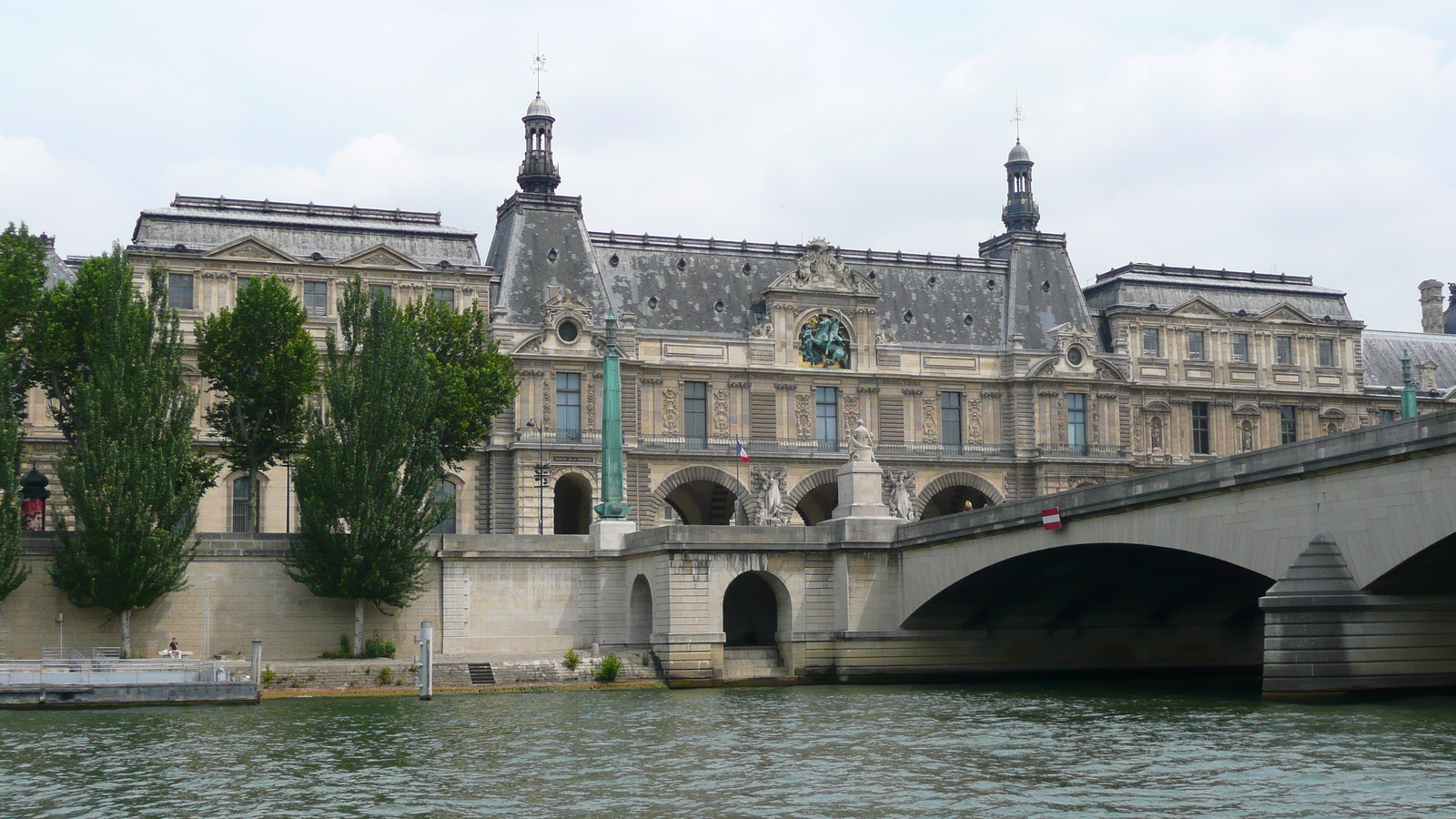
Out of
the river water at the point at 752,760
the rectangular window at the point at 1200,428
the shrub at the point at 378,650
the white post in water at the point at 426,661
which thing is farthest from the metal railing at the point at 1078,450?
the white post in water at the point at 426,661

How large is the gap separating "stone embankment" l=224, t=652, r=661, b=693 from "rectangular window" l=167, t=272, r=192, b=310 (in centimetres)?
2210

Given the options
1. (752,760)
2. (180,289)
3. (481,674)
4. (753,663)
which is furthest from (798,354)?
(752,760)

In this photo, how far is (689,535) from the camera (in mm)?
61688

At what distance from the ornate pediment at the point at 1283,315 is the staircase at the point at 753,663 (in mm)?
43976

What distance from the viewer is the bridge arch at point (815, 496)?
279ft

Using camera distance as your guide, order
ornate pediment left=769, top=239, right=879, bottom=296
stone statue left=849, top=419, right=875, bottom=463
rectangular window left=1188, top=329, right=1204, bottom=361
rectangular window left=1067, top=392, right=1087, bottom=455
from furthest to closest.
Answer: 1. rectangular window left=1188, top=329, right=1204, bottom=361
2. rectangular window left=1067, top=392, right=1087, bottom=455
3. ornate pediment left=769, top=239, right=879, bottom=296
4. stone statue left=849, top=419, right=875, bottom=463

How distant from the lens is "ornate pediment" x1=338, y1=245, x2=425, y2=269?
79750 millimetres

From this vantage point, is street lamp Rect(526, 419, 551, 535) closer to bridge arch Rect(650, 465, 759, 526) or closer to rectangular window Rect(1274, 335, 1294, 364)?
bridge arch Rect(650, 465, 759, 526)

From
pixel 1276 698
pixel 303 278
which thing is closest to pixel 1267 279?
pixel 303 278

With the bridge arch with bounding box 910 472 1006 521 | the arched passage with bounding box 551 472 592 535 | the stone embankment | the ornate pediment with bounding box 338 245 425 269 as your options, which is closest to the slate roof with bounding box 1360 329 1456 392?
the bridge arch with bounding box 910 472 1006 521

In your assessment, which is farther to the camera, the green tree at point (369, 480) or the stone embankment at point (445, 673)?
the green tree at point (369, 480)

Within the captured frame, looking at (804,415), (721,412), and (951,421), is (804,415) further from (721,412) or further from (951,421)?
(951,421)

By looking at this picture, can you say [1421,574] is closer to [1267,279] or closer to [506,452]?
[506,452]

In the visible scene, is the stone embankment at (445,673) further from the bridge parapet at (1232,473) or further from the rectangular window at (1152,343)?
the rectangular window at (1152,343)
